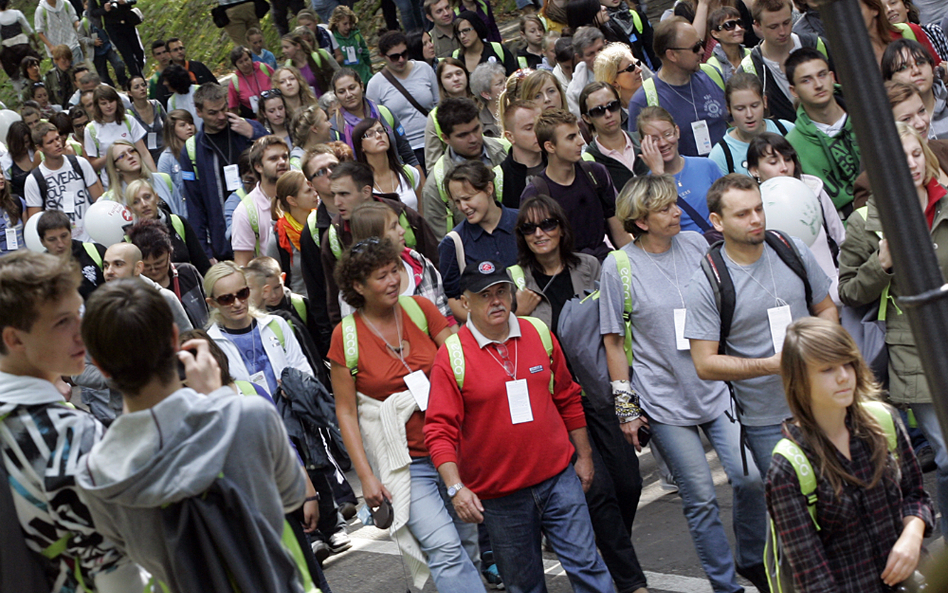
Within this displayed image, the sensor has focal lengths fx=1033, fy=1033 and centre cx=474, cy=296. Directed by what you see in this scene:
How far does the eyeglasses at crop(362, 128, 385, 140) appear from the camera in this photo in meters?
8.02

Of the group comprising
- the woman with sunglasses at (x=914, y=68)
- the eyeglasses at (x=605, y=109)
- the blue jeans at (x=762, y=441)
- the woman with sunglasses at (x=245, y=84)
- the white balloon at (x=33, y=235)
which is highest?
the woman with sunglasses at (x=245, y=84)

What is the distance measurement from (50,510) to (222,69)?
2149 cm

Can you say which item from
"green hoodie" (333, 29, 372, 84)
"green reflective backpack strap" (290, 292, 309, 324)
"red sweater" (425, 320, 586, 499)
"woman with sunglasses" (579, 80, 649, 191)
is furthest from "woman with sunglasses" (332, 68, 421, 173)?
"red sweater" (425, 320, 586, 499)

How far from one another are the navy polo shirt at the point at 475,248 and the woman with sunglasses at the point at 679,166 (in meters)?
1.04

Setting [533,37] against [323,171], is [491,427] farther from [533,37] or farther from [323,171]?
[533,37]

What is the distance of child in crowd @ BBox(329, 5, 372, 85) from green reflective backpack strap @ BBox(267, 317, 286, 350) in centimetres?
872

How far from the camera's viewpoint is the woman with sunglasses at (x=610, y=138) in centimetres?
729

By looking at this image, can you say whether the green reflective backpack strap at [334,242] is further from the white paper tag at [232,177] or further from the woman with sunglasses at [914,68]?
the woman with sunglasses at [914,68]

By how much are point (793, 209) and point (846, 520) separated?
2647 mm

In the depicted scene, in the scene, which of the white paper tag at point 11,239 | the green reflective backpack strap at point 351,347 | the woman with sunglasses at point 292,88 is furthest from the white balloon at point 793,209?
the white paper tag at point 11,239

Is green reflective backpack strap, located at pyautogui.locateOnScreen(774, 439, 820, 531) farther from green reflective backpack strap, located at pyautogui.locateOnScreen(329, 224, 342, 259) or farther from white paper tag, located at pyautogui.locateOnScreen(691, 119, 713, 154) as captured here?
white paper tag, located at pyautogui.locateOnScreen(691, 119, 713, 154)

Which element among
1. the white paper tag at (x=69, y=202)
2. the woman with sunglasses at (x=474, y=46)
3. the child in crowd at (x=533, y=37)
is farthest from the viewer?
the child in crowd at (x=533, y=37)

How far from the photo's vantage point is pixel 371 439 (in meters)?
5.16

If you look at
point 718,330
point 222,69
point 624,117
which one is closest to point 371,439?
Answer: point 718,330
